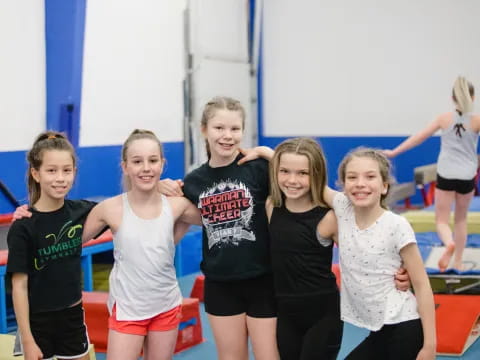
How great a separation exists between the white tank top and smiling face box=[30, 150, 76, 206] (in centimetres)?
28

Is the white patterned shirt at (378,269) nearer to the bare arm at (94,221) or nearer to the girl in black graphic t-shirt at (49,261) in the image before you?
the bare arm at (94,221)

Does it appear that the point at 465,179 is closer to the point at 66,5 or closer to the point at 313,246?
the point at 313,246

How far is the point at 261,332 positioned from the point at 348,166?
0.78 m

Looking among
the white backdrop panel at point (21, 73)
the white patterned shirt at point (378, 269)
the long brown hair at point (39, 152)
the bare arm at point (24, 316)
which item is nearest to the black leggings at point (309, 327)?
the white patterned shirt at point (378, 269)

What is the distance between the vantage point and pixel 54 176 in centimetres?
270

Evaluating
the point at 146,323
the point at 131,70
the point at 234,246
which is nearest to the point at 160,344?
the point at 146,323

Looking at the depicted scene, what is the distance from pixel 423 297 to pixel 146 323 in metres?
1.12

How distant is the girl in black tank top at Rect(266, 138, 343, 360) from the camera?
8.87 ft

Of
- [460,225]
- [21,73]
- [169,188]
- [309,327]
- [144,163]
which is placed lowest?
[309,327]

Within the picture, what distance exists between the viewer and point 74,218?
2.78 metres

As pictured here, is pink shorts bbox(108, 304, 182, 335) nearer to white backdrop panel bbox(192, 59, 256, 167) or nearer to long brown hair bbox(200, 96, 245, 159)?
long brown hair bbox(200, 96, 245, 159)

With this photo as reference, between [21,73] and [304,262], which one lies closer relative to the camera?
[304,262]

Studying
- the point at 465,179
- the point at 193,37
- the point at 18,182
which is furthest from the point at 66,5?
the point at 465,179

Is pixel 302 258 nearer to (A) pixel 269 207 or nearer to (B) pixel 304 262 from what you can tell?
(B) pixel 304 262
